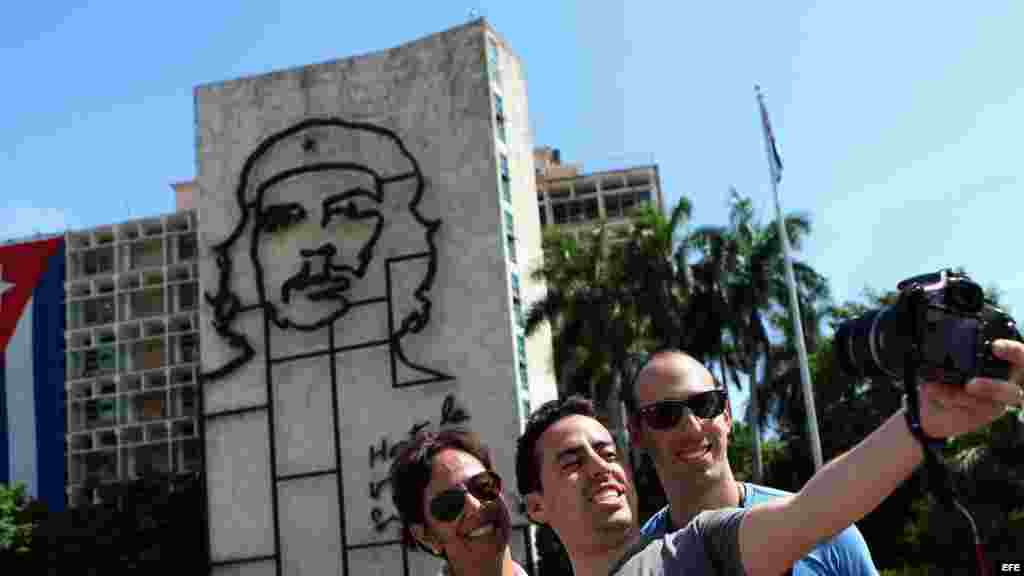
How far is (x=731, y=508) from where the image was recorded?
2625 mm

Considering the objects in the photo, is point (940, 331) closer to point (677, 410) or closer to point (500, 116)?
point (677, 410)

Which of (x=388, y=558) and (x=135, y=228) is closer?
(x=388, y=558)

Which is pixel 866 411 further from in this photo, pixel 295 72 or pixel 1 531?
pixel 1 531

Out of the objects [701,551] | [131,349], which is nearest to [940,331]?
[701,551]

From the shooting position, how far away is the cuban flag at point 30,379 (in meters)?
49.5

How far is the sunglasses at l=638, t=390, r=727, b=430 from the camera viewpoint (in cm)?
384

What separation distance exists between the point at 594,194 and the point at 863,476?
65.8m

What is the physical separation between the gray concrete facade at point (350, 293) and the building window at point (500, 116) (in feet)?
1.46

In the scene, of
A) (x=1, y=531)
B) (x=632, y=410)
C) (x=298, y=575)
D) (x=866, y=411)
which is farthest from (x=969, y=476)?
(x=1, y=531)

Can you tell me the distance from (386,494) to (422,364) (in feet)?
11.5

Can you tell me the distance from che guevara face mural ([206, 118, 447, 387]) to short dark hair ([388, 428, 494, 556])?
30906 millimetres

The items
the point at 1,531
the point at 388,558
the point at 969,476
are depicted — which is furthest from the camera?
the point at 1,531

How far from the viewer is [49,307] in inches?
2138

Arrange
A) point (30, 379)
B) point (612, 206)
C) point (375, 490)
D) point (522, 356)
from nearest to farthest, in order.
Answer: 1. point (375, 490)
2. point (522, 356)
3. point (30, 379)
4. point (612, 206)
